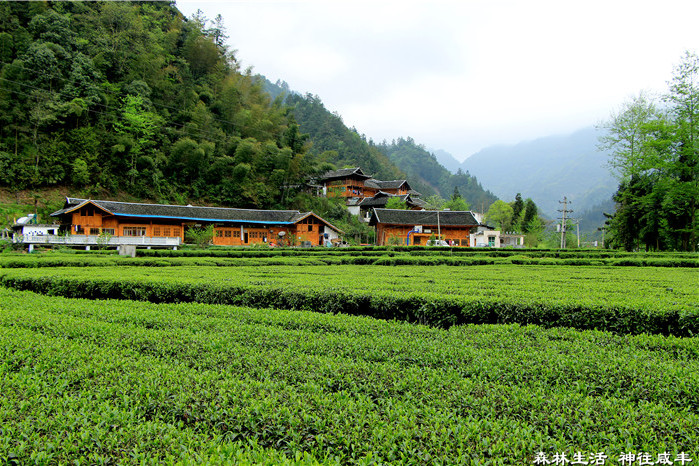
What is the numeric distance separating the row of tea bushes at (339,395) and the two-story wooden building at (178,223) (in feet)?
91.0

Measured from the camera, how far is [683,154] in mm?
25547

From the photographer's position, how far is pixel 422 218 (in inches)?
1608

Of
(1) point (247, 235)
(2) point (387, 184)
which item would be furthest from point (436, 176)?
(1) point (247, 235)

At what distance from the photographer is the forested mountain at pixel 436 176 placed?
103 m

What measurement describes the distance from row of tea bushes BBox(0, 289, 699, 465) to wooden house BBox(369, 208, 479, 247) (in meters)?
35.7

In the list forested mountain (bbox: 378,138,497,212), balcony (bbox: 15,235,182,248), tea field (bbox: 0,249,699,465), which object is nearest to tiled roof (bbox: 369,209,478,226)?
balcony (bbox: 15,235,182,248)

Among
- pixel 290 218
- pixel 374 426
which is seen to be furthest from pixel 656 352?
pixel 290 218

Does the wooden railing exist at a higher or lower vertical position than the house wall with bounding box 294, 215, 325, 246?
lower

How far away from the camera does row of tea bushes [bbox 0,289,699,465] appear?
225 centimetres

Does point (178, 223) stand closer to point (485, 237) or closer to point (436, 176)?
point (485, 237)

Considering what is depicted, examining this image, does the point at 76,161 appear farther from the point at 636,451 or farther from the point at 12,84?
the point at 636,451

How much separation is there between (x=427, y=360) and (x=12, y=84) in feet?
141

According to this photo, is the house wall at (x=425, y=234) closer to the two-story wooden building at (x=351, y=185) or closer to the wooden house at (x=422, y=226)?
the wooden house at (x=422, y=226)

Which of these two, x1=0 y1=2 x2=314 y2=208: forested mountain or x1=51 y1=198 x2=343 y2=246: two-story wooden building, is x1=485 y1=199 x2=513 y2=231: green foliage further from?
x1=0 y1=2 x2=314 y2=208: forested mountain
